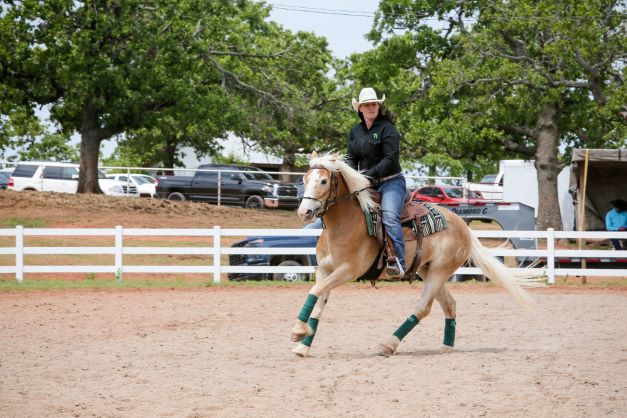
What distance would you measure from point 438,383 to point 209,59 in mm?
29349

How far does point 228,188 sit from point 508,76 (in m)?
13.8

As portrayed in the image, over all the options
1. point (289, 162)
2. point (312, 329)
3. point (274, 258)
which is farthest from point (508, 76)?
point (312, 329)

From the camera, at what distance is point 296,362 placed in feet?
28.7

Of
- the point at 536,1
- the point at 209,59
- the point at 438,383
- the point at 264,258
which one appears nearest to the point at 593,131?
the point at 536,1

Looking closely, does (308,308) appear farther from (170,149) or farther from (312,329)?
(170,149)

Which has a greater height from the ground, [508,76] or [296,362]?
[508,76]

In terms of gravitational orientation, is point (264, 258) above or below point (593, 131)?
below

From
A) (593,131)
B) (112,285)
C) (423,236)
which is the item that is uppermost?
(593,131)

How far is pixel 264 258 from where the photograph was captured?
19781 millimetres

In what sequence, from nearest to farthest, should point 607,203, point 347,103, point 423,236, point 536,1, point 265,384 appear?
point 265,384 → point 423,236 → point 607,203 → point 536,1 → point 347,103

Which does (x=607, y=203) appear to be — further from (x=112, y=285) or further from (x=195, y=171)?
(x=195, y=171)

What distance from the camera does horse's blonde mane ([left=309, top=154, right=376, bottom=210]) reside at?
29.6 ft

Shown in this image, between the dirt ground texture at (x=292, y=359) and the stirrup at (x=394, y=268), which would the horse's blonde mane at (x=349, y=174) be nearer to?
the stirrup at (x=394, y=268)

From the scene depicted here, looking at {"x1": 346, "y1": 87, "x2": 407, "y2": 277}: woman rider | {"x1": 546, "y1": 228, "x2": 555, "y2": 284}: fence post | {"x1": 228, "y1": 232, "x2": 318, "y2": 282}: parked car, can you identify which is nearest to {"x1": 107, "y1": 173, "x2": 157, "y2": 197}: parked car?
{"x1": 228, "y1": 232, "x2": 318, "y2": 282}: parked car
